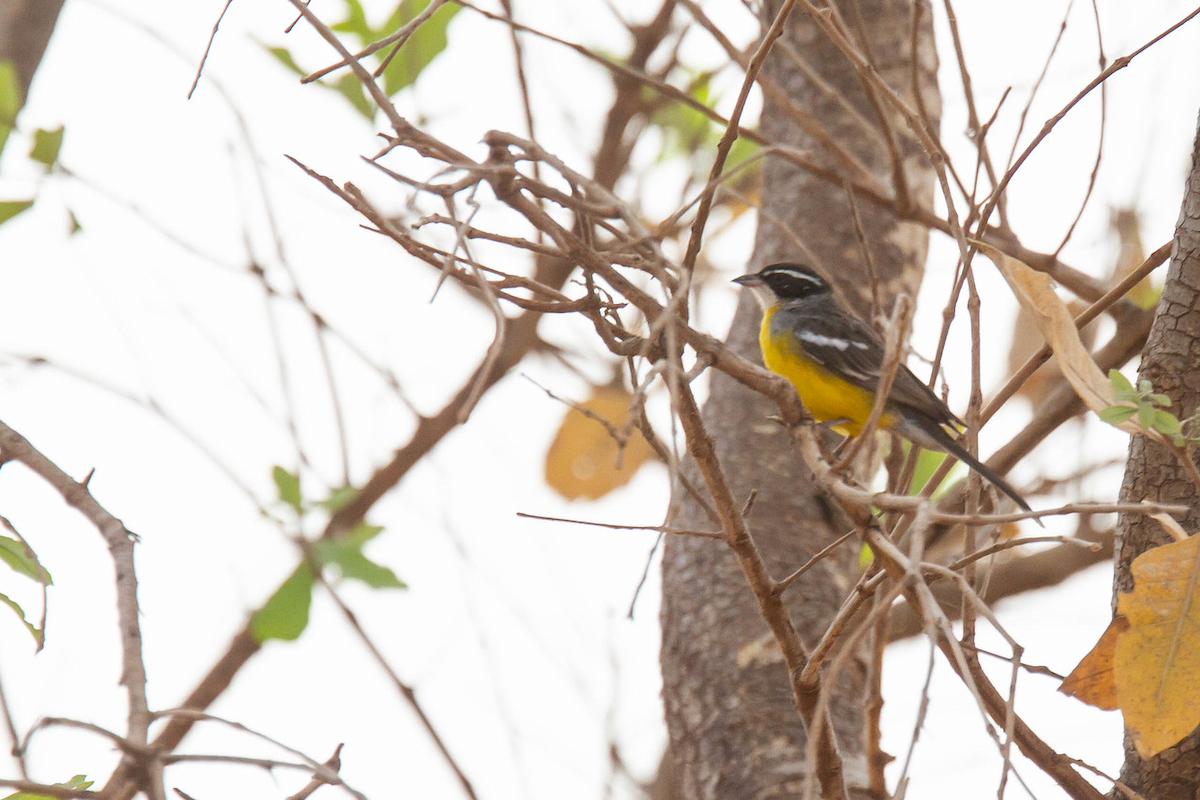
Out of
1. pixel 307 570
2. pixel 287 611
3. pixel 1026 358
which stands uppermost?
pixel 1026 358

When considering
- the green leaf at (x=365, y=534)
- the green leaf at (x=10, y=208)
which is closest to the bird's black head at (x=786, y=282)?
the green leaf at (x=365, y=534)

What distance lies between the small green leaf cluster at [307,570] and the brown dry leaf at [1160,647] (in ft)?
6.67

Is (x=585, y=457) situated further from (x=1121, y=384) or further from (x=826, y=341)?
(x=1121, y=384)

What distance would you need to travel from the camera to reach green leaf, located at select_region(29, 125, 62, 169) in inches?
148

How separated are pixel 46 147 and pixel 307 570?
1.51 m

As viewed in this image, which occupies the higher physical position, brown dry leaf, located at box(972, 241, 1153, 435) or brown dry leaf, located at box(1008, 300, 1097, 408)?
brown dry leaf, located at box(1008, 300, 1097, 408)

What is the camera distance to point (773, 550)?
4426 mm

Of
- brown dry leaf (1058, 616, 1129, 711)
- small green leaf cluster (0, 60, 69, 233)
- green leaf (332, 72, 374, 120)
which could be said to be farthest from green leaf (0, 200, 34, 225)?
brown dry leaf (1058, 616, 1129, 711)

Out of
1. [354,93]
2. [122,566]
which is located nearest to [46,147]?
[354,93]

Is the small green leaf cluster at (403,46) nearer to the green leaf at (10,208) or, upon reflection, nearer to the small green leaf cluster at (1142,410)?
the green leaf at (10,208)

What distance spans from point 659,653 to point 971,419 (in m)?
1.82

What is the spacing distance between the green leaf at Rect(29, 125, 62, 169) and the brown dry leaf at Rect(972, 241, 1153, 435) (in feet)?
9.10

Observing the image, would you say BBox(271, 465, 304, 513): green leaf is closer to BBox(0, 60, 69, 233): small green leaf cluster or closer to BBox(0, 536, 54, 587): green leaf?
A: BBox(0, 60, 69, 233): small green leaf cluster

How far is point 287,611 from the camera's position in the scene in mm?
3682
